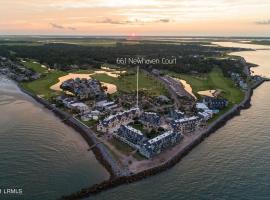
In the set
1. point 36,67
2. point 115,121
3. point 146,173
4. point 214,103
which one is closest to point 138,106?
point 115,121

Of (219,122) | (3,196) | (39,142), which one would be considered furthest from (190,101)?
(3,196)

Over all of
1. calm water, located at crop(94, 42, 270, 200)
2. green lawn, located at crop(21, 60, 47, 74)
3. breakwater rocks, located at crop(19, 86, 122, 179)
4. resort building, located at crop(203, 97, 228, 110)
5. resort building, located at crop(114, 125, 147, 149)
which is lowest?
calm water, located at crop(94, 42, 270, 200)

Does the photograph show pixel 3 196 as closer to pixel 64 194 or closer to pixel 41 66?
pixel 64 194

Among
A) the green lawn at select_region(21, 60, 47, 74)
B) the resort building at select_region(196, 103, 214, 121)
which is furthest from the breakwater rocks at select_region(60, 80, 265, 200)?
the green lawn at select_region(21, 60, 47, 74)

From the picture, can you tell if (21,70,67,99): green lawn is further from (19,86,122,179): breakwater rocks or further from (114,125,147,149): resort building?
(114,125,147,149): resort building

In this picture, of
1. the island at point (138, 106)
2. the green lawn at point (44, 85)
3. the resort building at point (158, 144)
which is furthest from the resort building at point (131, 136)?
the green lawn at point (44, 85)

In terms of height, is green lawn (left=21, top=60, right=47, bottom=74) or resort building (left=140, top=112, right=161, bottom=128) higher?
green lawn (left=21, top=60, right=47, bottom=74)

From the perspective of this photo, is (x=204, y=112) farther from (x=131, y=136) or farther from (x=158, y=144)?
(x=158, y=144)

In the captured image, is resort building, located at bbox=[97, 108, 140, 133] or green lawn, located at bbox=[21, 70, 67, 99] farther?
green lawn, located at bbox=[21, 70, 67, 99]
